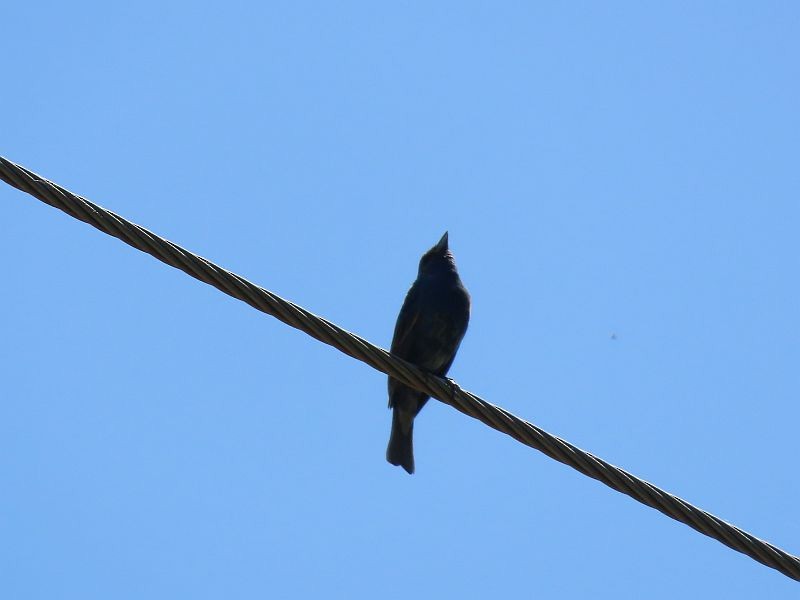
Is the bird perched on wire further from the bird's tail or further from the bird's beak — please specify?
the bird's beak

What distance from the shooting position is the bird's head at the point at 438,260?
27.8 feet

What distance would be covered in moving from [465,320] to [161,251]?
4004 millimetres

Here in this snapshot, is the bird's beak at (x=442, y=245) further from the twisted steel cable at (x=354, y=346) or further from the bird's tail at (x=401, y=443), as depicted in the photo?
the twisted steel cable at (x=354, y=346)

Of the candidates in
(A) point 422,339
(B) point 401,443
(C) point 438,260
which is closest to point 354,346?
(A) point 422,339

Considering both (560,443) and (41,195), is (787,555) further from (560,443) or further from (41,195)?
(41,195)

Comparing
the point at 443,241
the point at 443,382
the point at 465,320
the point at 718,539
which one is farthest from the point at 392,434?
the point at 718,539

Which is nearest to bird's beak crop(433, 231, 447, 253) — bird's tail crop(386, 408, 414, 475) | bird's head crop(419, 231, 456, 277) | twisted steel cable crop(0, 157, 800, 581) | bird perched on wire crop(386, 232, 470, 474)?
bird's head crop(419, 231, 456, 277)

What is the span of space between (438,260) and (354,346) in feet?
13.3

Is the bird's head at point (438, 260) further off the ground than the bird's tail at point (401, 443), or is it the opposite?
the bird's head at point (438, 260)

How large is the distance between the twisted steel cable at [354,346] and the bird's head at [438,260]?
12.3 ft

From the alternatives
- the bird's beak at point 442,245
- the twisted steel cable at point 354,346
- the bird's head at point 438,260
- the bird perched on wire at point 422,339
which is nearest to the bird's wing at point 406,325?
the bird perched on wire at point 422,339


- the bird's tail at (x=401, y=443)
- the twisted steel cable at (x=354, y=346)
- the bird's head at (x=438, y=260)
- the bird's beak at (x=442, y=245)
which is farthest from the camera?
the bird's beak at (x=442, y=245)

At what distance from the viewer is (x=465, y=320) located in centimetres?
800

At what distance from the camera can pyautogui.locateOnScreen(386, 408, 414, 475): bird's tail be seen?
7.90 metres
